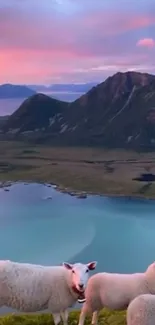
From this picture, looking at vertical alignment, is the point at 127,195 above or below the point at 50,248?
above

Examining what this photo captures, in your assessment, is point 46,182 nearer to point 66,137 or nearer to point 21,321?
point 66,137

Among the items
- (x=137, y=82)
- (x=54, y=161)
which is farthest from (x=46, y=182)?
(x=137, y=82)

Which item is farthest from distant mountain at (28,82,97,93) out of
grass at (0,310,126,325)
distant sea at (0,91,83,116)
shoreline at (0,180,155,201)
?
grass at (0,310,126,325)

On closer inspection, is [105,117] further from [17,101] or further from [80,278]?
[80,278]

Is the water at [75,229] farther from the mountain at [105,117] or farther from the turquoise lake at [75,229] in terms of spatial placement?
the mountain at [105,117]

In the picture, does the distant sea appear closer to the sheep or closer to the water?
the water

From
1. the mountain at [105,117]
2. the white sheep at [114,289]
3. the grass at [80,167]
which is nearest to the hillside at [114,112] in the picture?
the mountain at [105,117]
